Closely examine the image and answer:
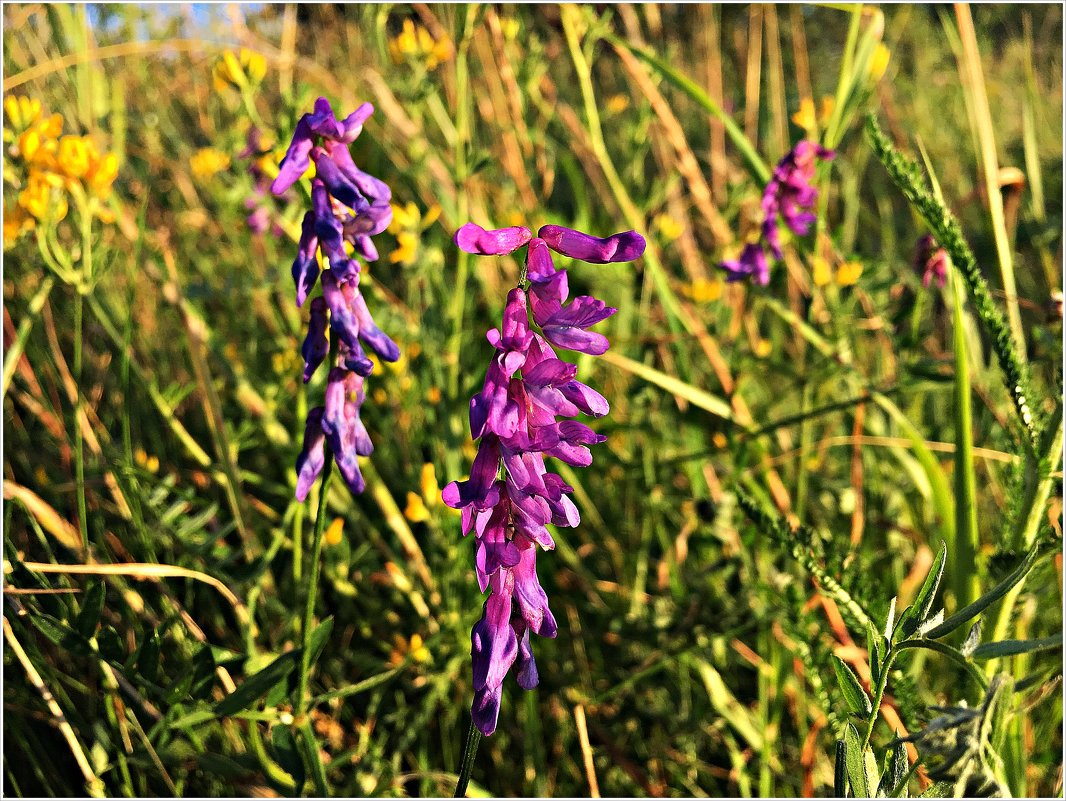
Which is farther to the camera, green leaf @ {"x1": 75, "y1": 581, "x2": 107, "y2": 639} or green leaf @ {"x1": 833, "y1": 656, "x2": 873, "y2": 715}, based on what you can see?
green leaf @ {"x1": 75, "y1": 581, "x2": 107, "y2": 639}

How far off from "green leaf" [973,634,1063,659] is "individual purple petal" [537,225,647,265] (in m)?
0.50

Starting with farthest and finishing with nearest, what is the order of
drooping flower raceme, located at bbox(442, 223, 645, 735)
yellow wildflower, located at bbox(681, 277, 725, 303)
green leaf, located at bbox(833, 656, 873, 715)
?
yellow wildflower, located at bbox(681, 277, 725, 303) < green leaf, located at bbox(833, 656, 873, 715) < drooping flower raceme, located at bbox(442, 223, 645, 735)

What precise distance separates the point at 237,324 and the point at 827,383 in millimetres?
1680

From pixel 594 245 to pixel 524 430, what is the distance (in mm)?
186

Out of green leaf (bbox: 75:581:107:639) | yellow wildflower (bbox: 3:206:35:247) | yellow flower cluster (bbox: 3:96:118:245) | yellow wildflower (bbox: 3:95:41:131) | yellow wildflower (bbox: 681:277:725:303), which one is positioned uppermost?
yellow wildflower (bbox: 3:95:41:131)

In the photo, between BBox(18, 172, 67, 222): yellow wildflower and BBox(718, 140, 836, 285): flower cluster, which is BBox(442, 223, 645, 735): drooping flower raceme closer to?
BBox(718, 140, 836, 285): flower cluster

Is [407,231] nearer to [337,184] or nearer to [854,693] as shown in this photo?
[337,184]

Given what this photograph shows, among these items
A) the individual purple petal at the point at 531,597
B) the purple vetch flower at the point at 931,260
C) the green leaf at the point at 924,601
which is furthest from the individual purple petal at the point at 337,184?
the purple vetch flower at the point at 931,260

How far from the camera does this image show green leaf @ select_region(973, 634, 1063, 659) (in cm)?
79

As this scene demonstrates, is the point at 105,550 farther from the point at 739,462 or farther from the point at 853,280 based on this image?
the point at 853,280

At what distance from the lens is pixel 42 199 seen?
153 centimetres

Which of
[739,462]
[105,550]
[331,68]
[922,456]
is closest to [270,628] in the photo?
[105,550]

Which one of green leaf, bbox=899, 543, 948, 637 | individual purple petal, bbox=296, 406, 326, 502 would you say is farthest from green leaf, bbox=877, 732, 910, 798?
individual purple petal, bbox=296, 406, 326, 502

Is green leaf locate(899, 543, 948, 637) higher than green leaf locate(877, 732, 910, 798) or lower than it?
higher
